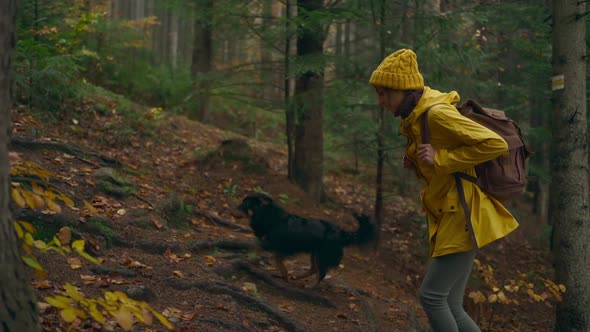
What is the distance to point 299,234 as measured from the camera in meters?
6.05

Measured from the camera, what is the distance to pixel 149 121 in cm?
1123

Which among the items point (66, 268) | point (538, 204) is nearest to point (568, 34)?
point (66, 268)

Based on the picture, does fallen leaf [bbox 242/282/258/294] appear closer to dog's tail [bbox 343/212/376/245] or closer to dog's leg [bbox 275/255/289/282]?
dog's leg [bbox 275/255/289/282]

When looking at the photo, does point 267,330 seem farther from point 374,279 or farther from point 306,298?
point 374,279

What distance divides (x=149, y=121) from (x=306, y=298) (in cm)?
618

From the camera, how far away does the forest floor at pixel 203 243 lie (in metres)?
5.03

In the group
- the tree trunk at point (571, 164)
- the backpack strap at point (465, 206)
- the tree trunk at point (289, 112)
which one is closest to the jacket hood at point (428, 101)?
the backpack strap at point (465, 206)

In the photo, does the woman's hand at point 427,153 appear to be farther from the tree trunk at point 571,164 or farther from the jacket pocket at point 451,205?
the tree trunk at point 571,164

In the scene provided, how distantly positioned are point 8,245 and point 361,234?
402 cm

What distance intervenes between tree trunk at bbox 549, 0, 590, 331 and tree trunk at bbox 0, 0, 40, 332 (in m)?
6.00

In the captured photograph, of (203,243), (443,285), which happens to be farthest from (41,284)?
(443,285)

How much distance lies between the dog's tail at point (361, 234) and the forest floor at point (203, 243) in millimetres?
674

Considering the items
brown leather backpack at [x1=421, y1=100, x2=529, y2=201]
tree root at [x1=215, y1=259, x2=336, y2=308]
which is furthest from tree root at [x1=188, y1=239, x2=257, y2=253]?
brown leather backpack at [x1=421, y1=100, x2=529, y2=201]

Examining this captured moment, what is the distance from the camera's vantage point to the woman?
3834 millimetres
